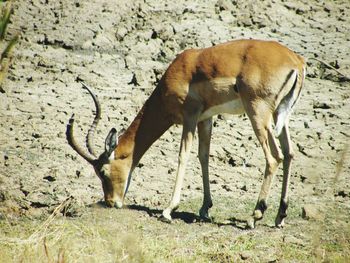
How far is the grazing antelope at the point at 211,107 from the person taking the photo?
912 centimetres

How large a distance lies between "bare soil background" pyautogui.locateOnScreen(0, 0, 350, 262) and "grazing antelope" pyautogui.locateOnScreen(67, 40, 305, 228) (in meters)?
0.44

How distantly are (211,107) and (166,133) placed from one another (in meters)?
2.62

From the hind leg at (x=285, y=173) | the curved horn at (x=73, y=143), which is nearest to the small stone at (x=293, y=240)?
the hind leg at (x=285, y=173)

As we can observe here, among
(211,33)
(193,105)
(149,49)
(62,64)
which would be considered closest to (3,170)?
(193,105)

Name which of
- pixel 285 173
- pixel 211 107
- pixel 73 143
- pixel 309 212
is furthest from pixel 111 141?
pixel 309 212

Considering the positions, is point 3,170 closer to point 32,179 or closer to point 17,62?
point 32,179

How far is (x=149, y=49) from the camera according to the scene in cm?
1435

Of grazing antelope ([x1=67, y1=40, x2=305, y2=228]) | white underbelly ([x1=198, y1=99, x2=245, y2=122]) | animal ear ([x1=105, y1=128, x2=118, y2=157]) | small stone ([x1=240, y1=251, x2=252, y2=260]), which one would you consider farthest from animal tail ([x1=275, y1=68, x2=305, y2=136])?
animal ear ([x1=105, y1=128, x2=118, y2=157])

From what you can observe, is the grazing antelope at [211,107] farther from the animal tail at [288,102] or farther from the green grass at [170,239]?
the green grass at [170,239]

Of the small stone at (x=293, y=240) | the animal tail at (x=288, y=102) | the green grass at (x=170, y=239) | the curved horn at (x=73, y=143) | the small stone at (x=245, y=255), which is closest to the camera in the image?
the green grass at (x=170, y=239)

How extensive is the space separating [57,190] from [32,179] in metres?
0.49

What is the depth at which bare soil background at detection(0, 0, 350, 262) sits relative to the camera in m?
8.75

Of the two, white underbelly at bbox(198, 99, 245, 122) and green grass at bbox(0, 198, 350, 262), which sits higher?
white underbelly at bbox(198, 99, 245, 122)

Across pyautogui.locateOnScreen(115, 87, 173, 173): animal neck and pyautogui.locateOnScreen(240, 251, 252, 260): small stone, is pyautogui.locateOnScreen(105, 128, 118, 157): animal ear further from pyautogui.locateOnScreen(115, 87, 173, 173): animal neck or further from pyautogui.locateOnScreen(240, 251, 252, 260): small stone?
pyautogui.locateOnScreen(240, 251, 252, 260): small stone
